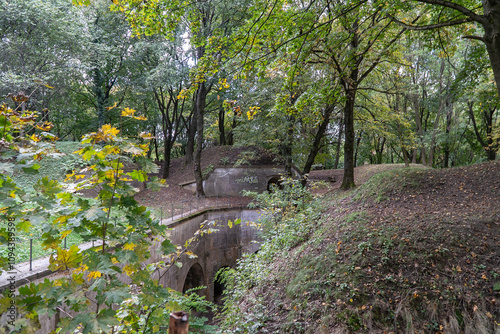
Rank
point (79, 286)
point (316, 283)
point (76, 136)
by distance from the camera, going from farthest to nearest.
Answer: point (76, 136) → point (316, 283) → point (79, 286)

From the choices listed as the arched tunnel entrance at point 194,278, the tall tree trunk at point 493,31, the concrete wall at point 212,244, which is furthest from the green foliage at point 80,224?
the arched tunnel entrance at point 194,278

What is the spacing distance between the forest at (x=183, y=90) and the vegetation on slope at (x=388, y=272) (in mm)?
1340

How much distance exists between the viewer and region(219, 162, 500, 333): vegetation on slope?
3.77 meters

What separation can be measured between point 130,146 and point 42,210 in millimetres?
673

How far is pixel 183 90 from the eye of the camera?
17.2ft

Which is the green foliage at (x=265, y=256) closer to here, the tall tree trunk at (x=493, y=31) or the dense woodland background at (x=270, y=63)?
the dense woodland background at (x=270, y=63)

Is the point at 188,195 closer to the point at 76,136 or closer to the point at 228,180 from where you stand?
the point at 228,180

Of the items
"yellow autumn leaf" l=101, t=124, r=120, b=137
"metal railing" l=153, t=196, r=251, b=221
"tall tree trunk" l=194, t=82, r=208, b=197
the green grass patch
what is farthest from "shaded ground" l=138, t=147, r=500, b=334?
"tall tree trunk" l=194, t=82, r=208, b=197

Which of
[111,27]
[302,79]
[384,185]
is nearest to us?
[384,185]

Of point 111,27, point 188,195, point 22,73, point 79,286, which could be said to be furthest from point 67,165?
point 79,286

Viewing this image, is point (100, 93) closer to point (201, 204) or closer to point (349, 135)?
point (201, 204)

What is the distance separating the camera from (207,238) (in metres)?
13.0

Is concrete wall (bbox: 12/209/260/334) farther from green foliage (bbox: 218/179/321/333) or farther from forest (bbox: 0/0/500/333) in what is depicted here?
forest (bbox: 0/0/500/333)

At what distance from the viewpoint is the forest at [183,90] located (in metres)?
1.77
